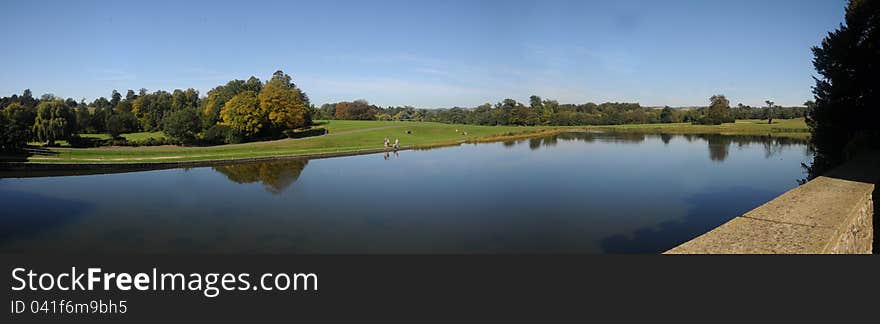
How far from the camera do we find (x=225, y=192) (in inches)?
727

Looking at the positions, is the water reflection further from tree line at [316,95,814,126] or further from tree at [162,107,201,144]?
tree line at [316,95,814,126]

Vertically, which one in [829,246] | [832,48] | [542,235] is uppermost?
[832,48]

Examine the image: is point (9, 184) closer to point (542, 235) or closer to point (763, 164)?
point (542, 235)

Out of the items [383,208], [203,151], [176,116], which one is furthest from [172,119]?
[383,208]

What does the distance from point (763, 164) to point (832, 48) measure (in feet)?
38.0

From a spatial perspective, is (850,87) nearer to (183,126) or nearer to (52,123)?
(183,126)

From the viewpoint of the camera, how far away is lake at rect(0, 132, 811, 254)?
36.2ft

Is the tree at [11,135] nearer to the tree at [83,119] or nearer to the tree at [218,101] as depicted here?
the tree at [218,101]

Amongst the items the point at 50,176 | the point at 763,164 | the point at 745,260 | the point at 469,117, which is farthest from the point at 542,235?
the point at 469,117

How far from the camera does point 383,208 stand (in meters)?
14.9

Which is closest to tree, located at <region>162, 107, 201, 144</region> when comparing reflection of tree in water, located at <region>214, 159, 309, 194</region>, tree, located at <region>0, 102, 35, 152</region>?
tree, located at <region>0, 102, 35, 152</region>

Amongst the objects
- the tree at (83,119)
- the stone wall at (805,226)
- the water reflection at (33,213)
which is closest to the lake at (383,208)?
the water reflection at (33,213)

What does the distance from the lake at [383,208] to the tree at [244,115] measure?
56.7 feet

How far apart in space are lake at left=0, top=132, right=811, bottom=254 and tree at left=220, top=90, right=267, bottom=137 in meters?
17.3
